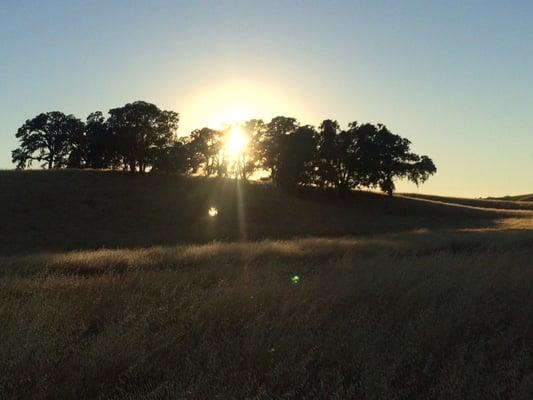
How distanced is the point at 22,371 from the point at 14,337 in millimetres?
661

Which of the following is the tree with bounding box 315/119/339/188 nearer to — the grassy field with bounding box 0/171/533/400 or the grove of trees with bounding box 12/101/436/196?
the grove of trees with bounding box 12/101/436/196

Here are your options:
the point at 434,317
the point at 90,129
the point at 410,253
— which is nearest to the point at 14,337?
the point at 434,317

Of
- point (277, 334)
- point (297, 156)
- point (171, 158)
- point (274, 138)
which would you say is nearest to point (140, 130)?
point (171, 158)

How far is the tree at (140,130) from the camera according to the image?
61.8 metres

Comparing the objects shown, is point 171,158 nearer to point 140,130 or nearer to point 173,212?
point 140,130

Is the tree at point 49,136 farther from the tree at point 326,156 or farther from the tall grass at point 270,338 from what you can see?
the tall grass at point 270,338

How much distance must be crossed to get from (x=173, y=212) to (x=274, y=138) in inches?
834

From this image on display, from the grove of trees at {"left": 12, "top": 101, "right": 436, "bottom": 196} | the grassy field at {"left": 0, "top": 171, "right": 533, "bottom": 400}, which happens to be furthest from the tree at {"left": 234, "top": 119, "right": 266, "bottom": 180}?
the grassy field at {"left": 0, "top": 171, "right": 533, "bottom": 400}

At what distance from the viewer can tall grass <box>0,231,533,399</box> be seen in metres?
4.30

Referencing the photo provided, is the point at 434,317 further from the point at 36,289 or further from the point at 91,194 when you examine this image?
the point at 91,194

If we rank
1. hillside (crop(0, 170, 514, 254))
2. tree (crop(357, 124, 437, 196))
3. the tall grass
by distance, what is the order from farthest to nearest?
1. tree (crop(357, 124, 437, 196))
2. hillside (crop(0, 170, 514, 254))
3. the tall grass

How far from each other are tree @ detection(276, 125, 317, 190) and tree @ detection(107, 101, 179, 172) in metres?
13.8

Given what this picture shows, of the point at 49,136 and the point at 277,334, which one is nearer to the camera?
the point at 277,334

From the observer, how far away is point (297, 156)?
2406 inches
